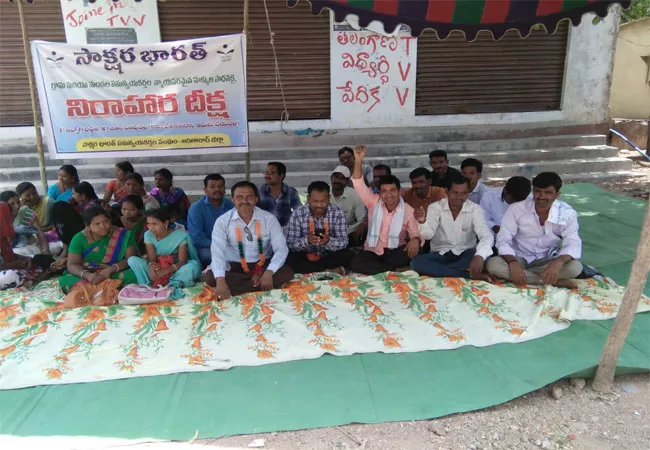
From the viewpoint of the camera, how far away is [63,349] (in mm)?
2762

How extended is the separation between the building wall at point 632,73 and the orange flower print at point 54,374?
Result: 1474cm

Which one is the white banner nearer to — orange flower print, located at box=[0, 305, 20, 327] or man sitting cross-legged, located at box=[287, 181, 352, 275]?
man sitting cross-legged, located at box=[287, 181, 352, 275]

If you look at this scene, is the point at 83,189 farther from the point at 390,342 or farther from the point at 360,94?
the point at 360,94

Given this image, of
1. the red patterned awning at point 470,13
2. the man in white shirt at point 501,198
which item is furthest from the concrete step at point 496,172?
the red patterned awning at point 470,13

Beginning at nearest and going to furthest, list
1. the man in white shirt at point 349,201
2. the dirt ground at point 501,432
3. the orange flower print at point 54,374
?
the dirt ground at point 501,432 → the orange flower print at point 54,374 → the man in white shirt at point 349,201

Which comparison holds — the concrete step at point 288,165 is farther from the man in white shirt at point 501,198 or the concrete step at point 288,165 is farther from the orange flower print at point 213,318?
the orange flower print at point 213,318

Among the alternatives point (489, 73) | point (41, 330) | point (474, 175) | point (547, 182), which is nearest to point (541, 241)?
point (547, 182)

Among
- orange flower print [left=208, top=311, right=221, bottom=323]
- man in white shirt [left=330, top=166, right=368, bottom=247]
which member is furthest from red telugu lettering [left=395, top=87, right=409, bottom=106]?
orange flower print [left=208, top=311, right=221, bottom=323]

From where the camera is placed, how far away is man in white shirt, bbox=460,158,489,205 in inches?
176

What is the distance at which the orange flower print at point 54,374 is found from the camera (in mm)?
2527

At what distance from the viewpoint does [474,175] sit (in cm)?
447

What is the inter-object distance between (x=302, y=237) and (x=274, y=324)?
1.04 metres

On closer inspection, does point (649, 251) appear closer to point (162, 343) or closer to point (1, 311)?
point (162, 343)

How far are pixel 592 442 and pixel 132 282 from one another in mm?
3148
